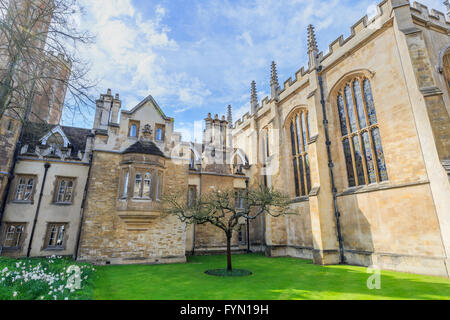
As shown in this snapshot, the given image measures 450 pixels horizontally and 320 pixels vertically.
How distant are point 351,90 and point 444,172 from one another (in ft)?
25.8

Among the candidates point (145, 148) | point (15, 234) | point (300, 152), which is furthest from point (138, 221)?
point (300, 152)

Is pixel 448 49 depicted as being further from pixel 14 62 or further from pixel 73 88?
pixel 14 62

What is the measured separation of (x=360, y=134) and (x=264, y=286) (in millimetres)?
11494

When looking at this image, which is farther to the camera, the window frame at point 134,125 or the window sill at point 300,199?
the window sill at point 300,199

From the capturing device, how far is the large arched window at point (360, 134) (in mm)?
13977

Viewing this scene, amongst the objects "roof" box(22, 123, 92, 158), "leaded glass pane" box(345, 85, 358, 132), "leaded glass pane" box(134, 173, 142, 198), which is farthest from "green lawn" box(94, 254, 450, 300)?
"roof" box(22, 123, 92, 158)

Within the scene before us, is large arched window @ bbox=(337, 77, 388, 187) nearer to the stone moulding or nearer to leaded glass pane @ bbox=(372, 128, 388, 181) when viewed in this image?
leaded glass pane @ bbox=(372, 128, 388, 181)

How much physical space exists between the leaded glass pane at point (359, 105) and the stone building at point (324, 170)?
8 centimetres

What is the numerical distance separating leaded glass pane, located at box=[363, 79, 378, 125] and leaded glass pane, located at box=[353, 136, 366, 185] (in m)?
1.46

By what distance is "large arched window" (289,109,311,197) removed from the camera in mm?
18844

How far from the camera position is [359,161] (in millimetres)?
15031

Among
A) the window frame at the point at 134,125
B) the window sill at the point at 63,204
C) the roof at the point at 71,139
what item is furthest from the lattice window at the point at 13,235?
the window frame at the point at 134,125

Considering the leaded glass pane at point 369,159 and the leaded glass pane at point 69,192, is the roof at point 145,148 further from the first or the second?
the leaded glass pane at point 369,159
